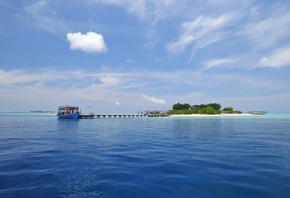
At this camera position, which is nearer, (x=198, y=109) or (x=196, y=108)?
(x=198, y=109)

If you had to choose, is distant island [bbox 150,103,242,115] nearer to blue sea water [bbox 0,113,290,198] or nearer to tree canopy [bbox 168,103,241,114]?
tree canopy [bbox 168,103,241,114]

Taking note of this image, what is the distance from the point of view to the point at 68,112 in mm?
81000

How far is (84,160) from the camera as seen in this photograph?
43.9 ft

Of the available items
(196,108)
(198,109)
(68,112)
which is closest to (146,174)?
(68,112)

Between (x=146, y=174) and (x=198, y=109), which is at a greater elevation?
(x=198, y=109)

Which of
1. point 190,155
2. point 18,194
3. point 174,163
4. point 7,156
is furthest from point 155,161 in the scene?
point 7,156

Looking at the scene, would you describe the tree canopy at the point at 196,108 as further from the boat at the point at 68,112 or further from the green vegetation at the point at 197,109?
the boat at the point at 68,112

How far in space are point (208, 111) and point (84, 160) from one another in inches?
4628

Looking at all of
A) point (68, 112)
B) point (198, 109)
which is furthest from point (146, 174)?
point (198, 109)

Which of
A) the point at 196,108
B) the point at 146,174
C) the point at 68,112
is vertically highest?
the point at 196,108

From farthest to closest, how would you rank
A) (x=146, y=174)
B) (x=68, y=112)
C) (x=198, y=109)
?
1. (x=198, y=109)
2. (x=68, y=112)
3. (x=146, y=174)

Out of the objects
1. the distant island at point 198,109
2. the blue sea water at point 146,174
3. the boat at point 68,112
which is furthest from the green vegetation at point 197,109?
the blue sea water at point 146,174

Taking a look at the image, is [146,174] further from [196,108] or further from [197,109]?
[196,108]

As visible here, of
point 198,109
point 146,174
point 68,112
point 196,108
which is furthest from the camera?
point 196,108
